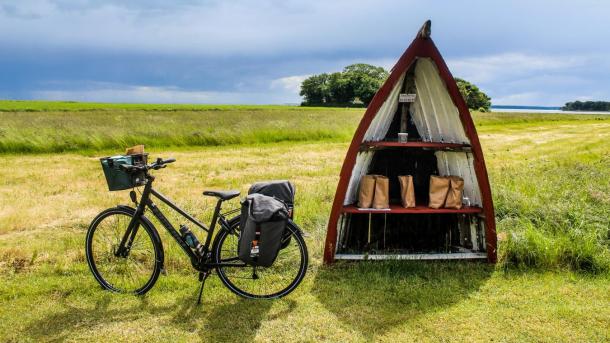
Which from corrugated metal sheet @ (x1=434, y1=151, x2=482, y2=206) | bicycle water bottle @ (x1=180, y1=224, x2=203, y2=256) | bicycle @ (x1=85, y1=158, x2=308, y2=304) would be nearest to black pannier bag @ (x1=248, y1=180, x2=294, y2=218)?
bicycle @ (x1=85, y1=158, x2=308, y2=304)

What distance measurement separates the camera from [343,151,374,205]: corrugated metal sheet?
6277 millimetres

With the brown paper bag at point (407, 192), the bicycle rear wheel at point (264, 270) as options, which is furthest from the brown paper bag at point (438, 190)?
the bicycle rear wheel at point (264, 270)

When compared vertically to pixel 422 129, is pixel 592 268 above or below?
below

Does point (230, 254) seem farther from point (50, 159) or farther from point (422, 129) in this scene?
point (50, 159)

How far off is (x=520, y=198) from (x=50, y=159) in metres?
14.3

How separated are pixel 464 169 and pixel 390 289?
202 centimetres

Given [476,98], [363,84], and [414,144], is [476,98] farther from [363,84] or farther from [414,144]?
[414,144]

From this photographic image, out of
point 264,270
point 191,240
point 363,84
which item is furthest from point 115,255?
point 363,84

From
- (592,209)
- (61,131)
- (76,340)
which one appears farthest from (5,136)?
(592,209)

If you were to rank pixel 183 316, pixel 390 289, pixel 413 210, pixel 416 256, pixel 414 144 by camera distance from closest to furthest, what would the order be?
pixel 183 316, pixel 390 289, pixel 414 144, pixel 413 210, pixel 416 256

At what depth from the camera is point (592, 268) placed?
5871mm

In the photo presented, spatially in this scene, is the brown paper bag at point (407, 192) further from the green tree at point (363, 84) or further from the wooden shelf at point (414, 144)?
the green tree at point (363, 84)

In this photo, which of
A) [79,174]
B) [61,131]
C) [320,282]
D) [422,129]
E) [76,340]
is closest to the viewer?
[76,340]

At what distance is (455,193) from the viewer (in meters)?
6.05
